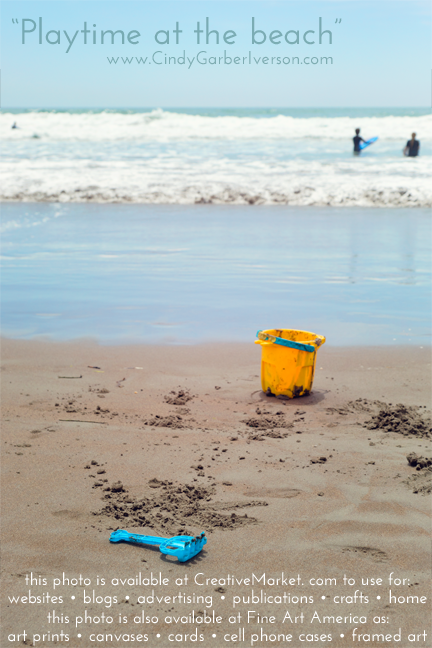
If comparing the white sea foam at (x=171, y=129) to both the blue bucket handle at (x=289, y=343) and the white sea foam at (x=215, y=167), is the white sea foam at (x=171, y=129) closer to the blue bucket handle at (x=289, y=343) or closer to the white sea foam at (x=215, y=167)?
the white sea foam at (x=215, y=167)

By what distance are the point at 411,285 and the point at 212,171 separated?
12.7 metres

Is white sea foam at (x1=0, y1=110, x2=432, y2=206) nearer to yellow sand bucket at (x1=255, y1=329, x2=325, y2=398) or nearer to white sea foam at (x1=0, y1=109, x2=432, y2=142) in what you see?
white sea foam at (x1=0, y1=109, x2=432, y2=142)

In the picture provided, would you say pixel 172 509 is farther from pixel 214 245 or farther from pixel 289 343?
pixel 214 245

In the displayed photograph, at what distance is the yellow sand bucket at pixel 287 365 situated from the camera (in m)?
4.51

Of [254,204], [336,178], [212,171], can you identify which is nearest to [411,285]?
[254,204]

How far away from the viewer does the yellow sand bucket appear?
4.51m

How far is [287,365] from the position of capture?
15.0 ft

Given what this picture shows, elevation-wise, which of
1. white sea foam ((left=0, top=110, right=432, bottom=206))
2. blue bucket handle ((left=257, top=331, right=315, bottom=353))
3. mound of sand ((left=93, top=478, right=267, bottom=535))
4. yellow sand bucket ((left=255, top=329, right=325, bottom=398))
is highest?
white sea foam ((left=0, top=110, right=432, bottom=206))

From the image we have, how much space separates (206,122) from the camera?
137 feet

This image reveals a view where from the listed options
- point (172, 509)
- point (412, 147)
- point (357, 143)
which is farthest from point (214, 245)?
point (357, 143)

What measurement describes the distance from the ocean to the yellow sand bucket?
1.21 metres

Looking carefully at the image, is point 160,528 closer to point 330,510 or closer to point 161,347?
point 330,510

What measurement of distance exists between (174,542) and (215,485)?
2.22 ft

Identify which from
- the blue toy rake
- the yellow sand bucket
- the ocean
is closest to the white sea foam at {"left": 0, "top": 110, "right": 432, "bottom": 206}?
the ocean
